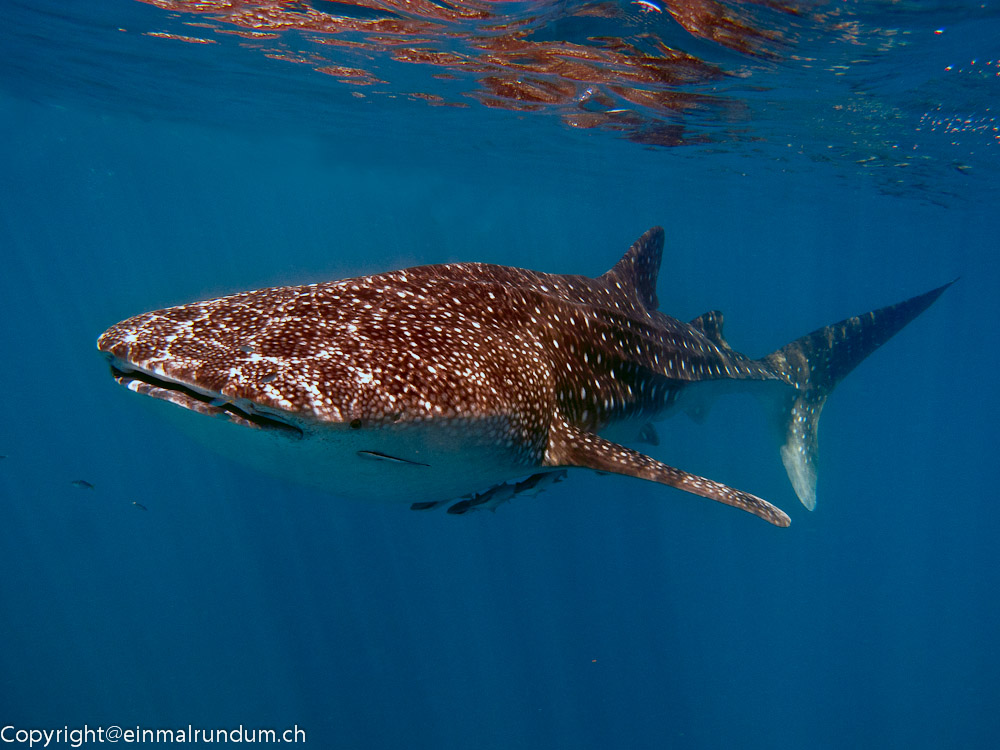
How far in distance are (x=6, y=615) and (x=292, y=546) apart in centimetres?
1135

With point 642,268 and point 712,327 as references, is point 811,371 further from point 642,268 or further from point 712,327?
point 642,268

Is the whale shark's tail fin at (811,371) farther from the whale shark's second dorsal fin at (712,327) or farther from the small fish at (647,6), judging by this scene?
the small fish at (647,6)

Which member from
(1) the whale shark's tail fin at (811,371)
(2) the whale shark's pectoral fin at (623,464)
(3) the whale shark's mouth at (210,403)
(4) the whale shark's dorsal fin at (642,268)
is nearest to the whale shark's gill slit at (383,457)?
(3) the whale shark's mouth at (210,403)

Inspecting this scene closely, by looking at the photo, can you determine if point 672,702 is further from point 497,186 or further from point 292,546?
point 497,186

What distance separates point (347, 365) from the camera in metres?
3.03

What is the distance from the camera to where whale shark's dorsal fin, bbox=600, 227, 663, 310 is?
7496 millimetres

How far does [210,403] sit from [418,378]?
1038 millimetres

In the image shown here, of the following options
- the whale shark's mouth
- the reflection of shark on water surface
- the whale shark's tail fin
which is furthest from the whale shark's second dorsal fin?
the whale shark's mouth

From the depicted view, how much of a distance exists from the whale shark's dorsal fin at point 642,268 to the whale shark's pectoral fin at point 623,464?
10.8ft

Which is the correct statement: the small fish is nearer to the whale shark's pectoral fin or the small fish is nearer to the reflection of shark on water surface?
the reflection of shark on water surface

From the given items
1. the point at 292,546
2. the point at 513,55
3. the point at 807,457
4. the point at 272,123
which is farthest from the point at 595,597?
the point at 272,123

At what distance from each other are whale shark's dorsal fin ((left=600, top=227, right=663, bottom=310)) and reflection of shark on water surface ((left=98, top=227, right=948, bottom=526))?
101 centimetres

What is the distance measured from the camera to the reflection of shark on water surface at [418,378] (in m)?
2.74

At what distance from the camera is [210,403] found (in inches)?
105
